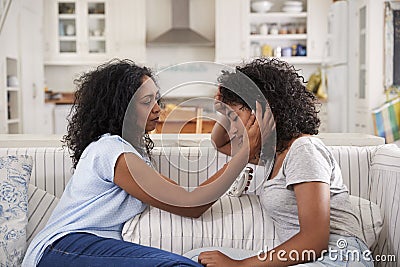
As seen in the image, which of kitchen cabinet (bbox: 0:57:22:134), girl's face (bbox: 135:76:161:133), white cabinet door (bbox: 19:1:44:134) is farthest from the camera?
white cabinet door (bbox: 19:1:44:134)

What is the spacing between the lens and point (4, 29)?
5.80 meters

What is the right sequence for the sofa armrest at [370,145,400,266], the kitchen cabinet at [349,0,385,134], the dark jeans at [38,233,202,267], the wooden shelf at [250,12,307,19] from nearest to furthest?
the dark jeans at [38,233,202,267] → the sofa armrest at [370,145,400,266] → the kitchen cabinet at [349,0,385,134] → the wooden shelf at [250,12,307,19]

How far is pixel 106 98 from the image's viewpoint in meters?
2.07

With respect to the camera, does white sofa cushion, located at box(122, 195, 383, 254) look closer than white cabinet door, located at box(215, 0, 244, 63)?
Yes

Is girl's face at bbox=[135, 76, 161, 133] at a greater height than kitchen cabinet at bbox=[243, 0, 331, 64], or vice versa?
kitchen cabinet at bbox=[243, 0, 331, 64]

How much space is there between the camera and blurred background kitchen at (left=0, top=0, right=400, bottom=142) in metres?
6.48

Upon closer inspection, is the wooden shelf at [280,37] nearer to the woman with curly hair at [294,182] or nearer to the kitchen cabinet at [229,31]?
the kitchen cabinet at [229,31]

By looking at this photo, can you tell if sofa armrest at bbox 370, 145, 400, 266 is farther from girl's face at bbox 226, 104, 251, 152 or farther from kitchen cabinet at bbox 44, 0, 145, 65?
kitchen cabinet at bbox 44, 0, 145, 65

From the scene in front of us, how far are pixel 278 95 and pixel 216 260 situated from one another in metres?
0.52

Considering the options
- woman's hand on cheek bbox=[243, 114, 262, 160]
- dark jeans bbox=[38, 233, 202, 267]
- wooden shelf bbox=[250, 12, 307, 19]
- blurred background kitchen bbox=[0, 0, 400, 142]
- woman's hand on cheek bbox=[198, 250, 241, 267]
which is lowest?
woman's hand on cheek bbox=[198, 250, 241, 267]

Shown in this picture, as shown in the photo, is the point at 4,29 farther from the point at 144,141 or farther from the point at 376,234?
the point at 376,234

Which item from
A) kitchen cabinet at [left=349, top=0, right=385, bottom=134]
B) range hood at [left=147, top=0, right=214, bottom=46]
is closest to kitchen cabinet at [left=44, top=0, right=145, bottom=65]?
range hood at [left=147, top=0, right=214, bottom=46]

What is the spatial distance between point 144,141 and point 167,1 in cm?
574

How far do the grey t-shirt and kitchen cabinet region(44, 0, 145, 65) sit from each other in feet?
18.9
